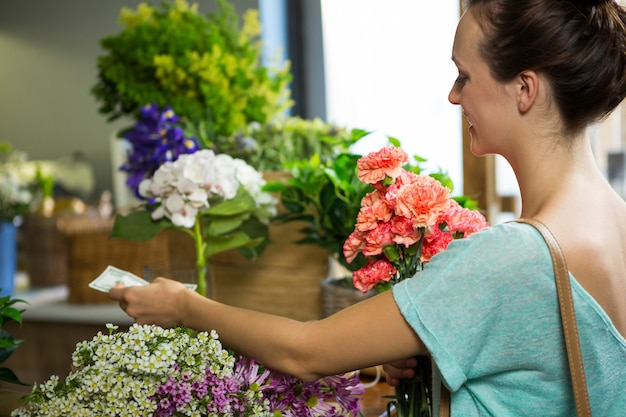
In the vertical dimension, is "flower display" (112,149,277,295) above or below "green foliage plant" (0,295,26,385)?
above

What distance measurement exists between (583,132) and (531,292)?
0.73ft

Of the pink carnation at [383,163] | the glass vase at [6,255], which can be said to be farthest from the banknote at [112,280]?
the glass vase at [6,255]

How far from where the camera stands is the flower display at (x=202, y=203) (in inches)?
53.2

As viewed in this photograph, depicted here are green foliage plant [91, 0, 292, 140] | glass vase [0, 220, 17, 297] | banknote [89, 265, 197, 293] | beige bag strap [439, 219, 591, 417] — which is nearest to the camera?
beige bag strap [439, 219, 591, 417]

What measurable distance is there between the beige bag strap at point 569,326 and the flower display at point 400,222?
0.47 feet

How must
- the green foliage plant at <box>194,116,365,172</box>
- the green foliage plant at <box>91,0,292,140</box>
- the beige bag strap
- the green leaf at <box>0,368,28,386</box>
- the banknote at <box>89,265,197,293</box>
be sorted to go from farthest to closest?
the green foliage plant at <box>91,0,292,140</box> < the green foliage plant at <box>194,116,365,172</box> < the banknote at <box>89,265,197,293</box> < the green leaf at <box>0,368,28,386</box> < the beige bag strap

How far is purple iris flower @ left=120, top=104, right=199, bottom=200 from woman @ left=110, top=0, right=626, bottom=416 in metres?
0.71

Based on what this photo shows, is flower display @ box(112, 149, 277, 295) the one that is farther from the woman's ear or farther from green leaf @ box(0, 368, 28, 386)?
the woman's ear


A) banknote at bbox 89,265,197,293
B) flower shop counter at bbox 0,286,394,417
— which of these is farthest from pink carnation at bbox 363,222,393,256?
flower shop counter at bbox 0,286,394,417

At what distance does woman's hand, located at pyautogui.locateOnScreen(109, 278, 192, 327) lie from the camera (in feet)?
3.22

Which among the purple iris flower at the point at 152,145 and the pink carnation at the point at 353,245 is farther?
the purple iris flower at the point at 152,145

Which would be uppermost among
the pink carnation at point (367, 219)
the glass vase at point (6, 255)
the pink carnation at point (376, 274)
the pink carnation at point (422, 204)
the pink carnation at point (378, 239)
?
the pink carnation at point (422, 204)

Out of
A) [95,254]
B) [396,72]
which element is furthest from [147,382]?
[396,72]

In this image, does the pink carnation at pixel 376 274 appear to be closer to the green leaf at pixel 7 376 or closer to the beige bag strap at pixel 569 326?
the beige bag strap at pixel 569 326
